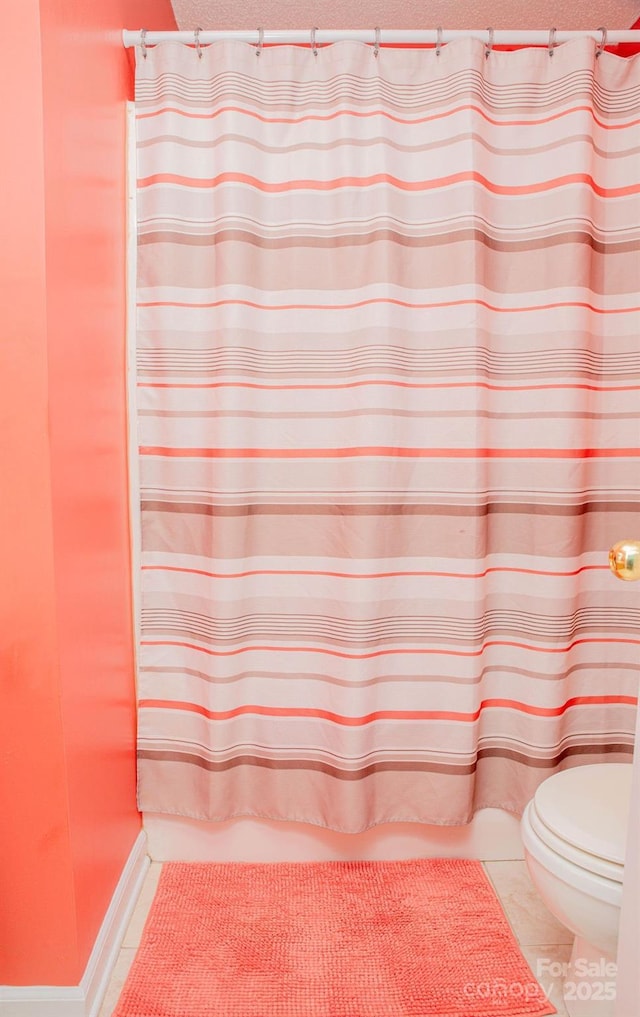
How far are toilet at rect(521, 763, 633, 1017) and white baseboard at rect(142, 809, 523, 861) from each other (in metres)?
0.45

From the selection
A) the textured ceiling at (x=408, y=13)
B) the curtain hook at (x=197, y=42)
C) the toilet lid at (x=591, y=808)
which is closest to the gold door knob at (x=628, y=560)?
the toilet lid at (x=591, y=808)

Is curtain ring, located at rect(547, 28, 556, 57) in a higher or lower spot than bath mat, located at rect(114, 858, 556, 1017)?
higher

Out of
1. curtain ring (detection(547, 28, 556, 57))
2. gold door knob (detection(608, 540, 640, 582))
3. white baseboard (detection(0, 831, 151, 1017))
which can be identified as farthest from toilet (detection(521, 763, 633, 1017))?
curtain ring (detection(547, 28, 556, 57))

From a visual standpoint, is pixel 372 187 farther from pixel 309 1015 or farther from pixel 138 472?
pixel 309 1015

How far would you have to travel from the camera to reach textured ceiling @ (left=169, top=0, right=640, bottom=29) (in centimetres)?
199

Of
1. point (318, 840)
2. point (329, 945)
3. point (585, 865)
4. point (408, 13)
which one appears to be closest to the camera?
point (585, 865)

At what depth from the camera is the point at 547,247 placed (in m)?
1.75

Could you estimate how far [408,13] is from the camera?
2.03 metres

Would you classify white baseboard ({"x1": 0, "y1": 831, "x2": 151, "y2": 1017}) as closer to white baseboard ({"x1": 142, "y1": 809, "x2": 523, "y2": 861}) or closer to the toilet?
white baseboard ({"x1": 142, "y1": 809, "x2": 523, "y2": 861})

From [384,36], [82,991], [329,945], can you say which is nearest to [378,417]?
[384,36]

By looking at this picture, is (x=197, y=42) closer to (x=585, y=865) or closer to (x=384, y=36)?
(x=384, y=36)

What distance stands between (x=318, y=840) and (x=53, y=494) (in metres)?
1.21

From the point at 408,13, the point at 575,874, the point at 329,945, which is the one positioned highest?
the point at 408,13

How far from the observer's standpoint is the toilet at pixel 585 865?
4.02 feet
